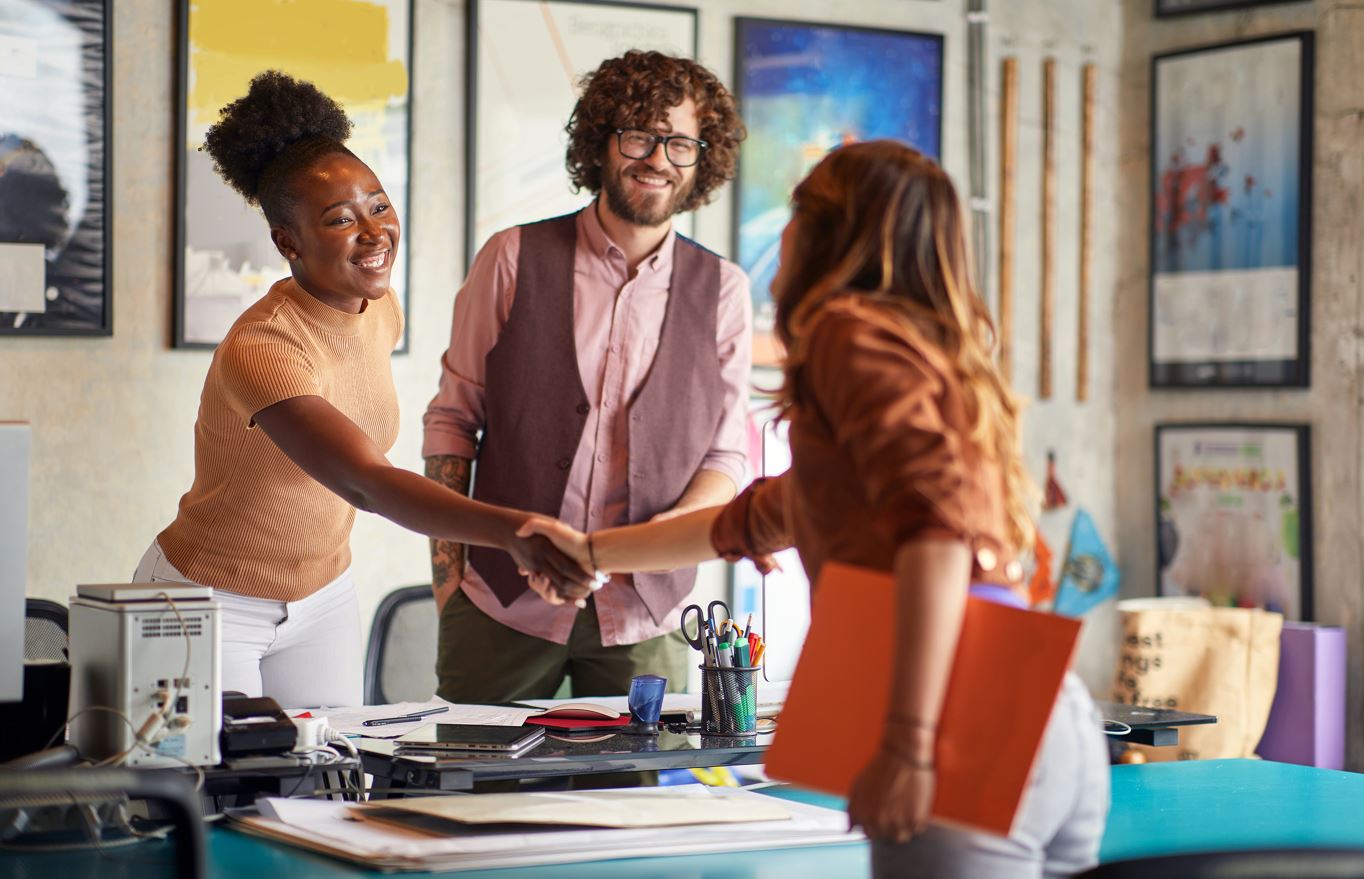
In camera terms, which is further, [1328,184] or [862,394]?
[1328,184]

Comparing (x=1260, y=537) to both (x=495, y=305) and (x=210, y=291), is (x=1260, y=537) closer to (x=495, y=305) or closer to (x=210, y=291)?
(x=495, y=305)

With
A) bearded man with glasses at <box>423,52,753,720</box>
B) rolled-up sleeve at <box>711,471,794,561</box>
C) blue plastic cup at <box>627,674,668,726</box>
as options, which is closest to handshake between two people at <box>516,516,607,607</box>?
blue plastic cup at <box>627,674,668,726</box>

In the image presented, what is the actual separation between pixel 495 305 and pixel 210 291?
1251 millimetres

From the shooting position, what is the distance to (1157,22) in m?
4.88

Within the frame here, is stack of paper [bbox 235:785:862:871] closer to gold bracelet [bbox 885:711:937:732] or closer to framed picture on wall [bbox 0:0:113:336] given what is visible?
gold bracelet [bbox 885:711:937:732]

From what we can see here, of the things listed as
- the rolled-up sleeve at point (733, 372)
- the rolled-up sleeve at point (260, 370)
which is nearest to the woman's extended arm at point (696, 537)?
the rolled-up sleeve at point (260, 370)

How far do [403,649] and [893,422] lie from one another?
A: 2.24 m

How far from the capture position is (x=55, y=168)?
3.71 m

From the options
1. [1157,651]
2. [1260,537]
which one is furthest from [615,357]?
[1260,537]

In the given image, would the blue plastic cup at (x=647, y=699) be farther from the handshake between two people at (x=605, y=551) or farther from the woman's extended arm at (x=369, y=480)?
the woman's extended arm at (x=369, y=480)

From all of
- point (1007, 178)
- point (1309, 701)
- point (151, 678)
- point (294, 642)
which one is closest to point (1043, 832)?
point (151, 678)

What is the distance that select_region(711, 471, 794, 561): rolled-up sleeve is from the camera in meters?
1.65

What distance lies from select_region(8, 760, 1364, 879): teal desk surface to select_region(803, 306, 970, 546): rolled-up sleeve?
516mm

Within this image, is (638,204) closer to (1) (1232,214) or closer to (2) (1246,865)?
(2) (1246,865)
